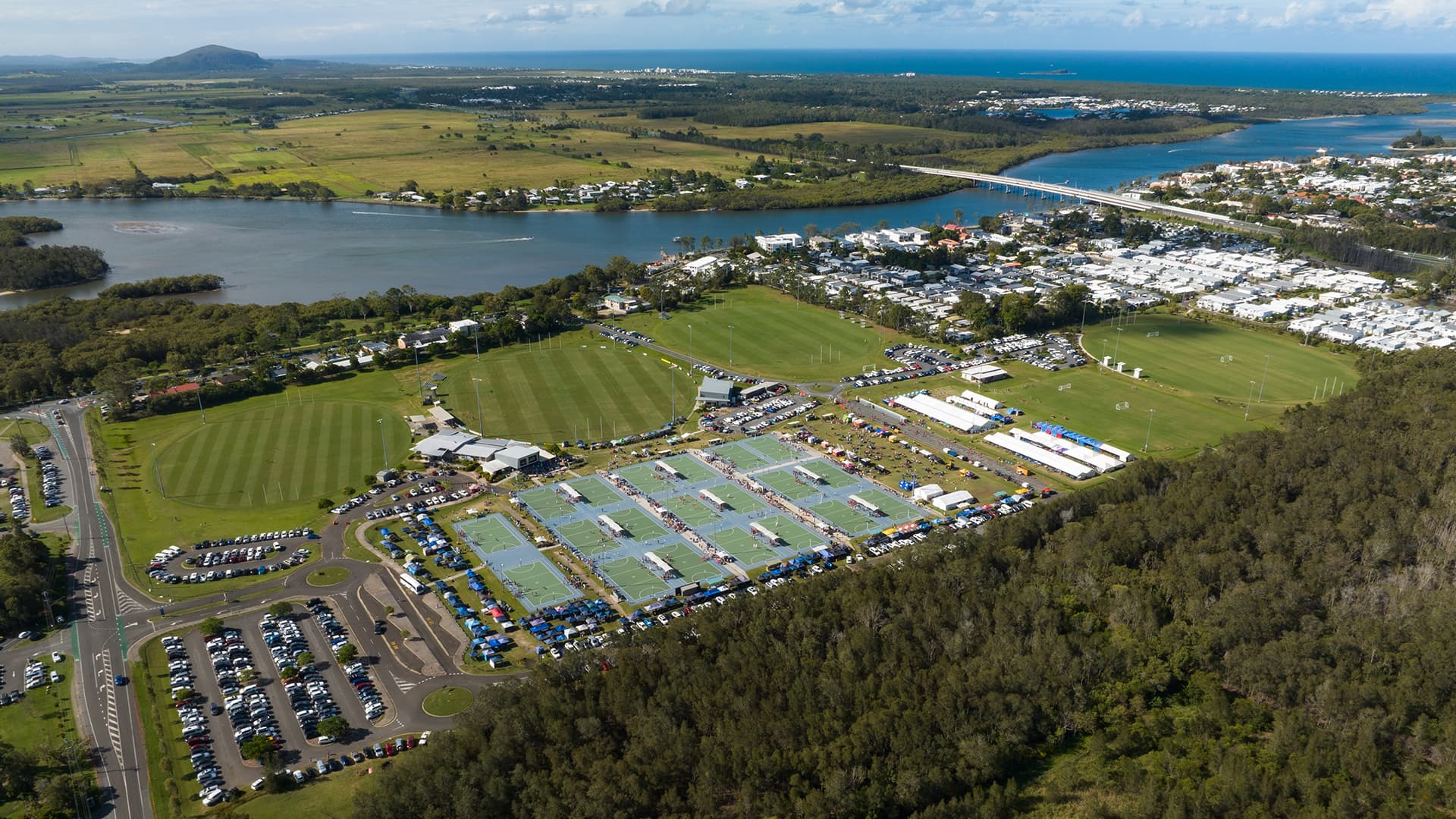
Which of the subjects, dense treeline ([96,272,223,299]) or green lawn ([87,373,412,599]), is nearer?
green lawn ([87,373,412,599])

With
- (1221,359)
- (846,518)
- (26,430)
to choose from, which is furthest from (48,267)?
(1221,359)

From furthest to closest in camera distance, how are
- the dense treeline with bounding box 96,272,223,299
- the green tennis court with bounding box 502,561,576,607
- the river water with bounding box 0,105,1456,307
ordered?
the river water with bounding box 0,105,1456,307, the dense treeline with bounding box 96,272,223,299, the green tennis court with bounding box 502,561,576,607

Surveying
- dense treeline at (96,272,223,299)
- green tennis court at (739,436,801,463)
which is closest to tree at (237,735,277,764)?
green tennis court at (739,436,801,463)

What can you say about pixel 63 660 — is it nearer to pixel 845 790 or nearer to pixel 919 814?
pixel 845 790

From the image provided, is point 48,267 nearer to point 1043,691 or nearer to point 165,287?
point 165,287

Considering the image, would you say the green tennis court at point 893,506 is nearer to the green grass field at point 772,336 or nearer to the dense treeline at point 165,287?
the green grass field at point 772,336

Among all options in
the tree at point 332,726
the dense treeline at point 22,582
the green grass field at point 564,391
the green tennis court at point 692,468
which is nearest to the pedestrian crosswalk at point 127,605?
the dense treeline at point 22,582

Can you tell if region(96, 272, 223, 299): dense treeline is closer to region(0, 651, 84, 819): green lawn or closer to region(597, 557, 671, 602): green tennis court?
region(0, 651, 84, 819): green lawn
